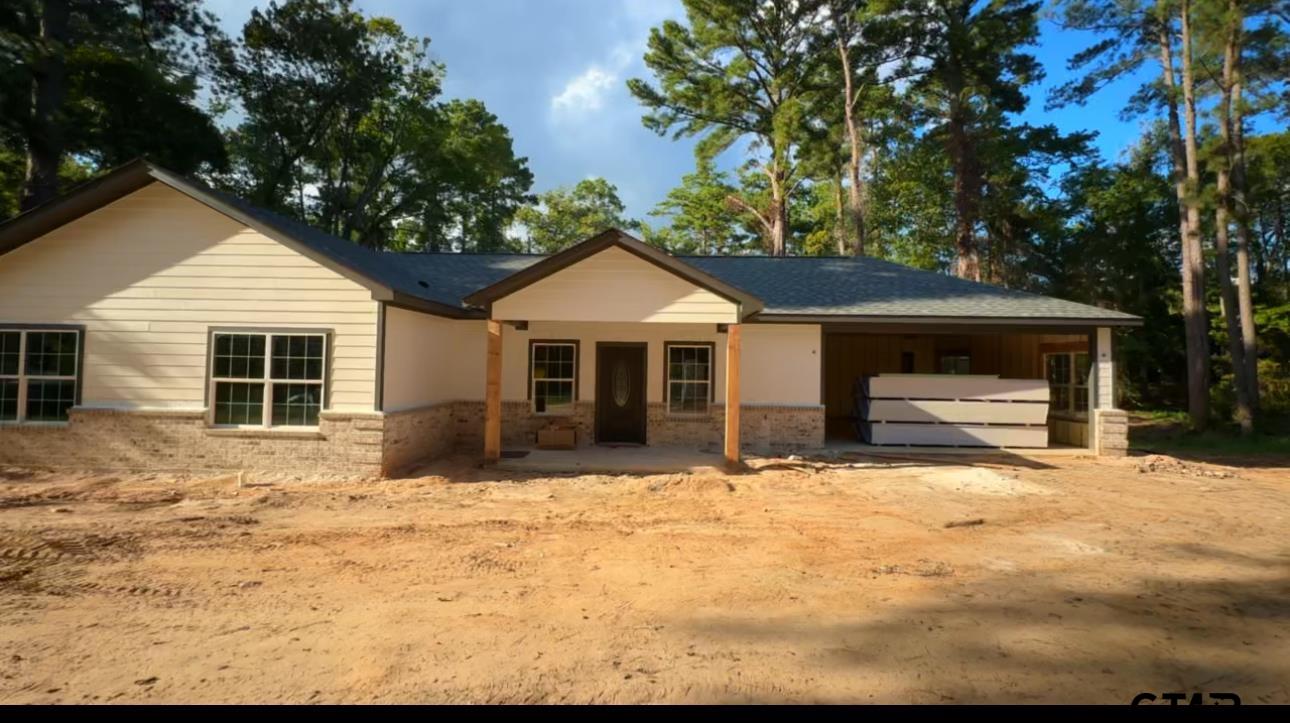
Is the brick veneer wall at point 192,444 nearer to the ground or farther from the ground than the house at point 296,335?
nearer to the ground

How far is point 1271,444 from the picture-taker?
1609cm

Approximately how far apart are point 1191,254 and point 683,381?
15973 millimetres

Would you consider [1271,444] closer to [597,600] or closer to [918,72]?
[918,72]

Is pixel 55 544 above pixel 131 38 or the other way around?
the other way around

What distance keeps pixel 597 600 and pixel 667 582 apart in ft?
2.31

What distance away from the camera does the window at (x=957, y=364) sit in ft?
54.7

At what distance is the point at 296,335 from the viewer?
9.69 m

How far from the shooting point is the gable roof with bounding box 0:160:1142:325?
945 cm

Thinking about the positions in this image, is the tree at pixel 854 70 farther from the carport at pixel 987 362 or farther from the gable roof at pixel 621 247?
the gable roof at pixel 621 247

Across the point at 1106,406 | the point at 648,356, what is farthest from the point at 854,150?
the point at 648,356

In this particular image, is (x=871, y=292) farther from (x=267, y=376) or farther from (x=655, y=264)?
(x=267, y=376)

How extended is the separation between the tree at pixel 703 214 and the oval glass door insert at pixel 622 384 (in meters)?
22.5

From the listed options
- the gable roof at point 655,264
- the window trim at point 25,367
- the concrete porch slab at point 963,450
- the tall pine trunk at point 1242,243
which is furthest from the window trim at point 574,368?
the tall pine trunk at point 1242,243

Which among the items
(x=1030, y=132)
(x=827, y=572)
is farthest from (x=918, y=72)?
(x=827, y=572)
